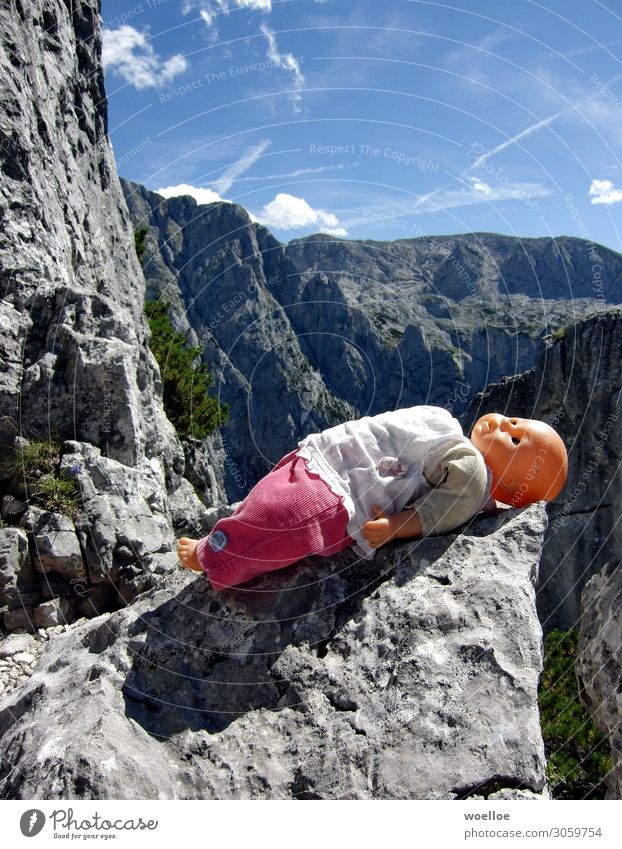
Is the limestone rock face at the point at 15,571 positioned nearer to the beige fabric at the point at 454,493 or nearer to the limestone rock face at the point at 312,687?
the limestone rock face at the point at 312,687

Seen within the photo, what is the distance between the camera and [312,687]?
320cm

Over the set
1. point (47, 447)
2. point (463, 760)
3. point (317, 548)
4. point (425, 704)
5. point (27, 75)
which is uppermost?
point (27, 75)

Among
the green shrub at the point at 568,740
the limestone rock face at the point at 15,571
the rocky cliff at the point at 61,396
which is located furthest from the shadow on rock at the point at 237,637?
the green shrub at the point at 568,740

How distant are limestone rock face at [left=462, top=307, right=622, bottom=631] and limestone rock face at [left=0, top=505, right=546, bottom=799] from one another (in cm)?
1577

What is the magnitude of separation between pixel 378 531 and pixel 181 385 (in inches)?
562

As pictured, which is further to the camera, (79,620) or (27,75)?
Answer: (27,75)

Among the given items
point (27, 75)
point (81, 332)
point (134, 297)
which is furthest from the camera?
point (134, 297)

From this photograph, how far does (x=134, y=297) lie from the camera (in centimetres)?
1482

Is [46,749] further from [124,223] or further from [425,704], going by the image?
[124,223]

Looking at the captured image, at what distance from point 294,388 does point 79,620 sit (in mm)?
69982

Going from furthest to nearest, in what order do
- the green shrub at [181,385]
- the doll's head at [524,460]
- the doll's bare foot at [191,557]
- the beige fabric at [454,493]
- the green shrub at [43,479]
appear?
A: the green shrub at [181,385] → the green shrub at [43,479] → the doll's head at [524,460] → the doll's bare foot at [191,557] → the beige fabric at [454,493]

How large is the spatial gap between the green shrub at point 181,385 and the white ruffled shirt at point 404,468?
12615 mm

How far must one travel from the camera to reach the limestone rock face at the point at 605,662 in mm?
4867

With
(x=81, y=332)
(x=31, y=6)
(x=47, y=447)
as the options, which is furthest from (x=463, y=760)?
(x=31, y=6)
